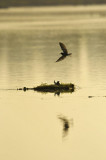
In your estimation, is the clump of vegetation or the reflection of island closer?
the reflection of island

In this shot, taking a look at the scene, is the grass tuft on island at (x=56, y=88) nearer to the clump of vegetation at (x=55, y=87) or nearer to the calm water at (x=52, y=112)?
the clump of vegetation at (x=55, y=87)

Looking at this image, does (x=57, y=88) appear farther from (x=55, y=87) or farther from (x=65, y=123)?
(x=65, y=123)

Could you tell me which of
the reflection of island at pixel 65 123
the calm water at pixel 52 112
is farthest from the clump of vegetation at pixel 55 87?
the reflection of island at pixel 65 123

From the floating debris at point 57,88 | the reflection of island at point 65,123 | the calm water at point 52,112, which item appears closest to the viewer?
the calm water at point 52,112

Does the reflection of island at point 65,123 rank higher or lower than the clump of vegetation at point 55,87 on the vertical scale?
lower

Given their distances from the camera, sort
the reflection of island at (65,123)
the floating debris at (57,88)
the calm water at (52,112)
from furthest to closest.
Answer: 1. the floating debris at (57,88)
2. the reflection of island at (65,123)
3. the calm water at (52,112)

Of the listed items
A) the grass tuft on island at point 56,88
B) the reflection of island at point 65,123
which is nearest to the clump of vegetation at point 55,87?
the grass tuft on island at point 56,88

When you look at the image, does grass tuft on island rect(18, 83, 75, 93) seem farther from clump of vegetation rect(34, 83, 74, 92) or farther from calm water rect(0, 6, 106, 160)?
calm water rect(0, 6, 106, 160)

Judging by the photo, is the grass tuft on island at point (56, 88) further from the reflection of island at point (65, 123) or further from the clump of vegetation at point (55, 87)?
the reflection of island at point (65, 123)

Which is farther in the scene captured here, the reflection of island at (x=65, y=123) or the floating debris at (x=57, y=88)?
the floating debris at (x=57, y=88)

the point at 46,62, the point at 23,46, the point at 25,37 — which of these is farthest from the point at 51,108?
the point at 25,37

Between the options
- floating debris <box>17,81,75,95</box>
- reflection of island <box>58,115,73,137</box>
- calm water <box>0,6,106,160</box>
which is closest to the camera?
calm water <box>0,6,106,160</box>

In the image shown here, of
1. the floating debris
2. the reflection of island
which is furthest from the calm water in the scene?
the floating debris

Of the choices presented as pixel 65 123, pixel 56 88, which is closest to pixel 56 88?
pixel 56 88
